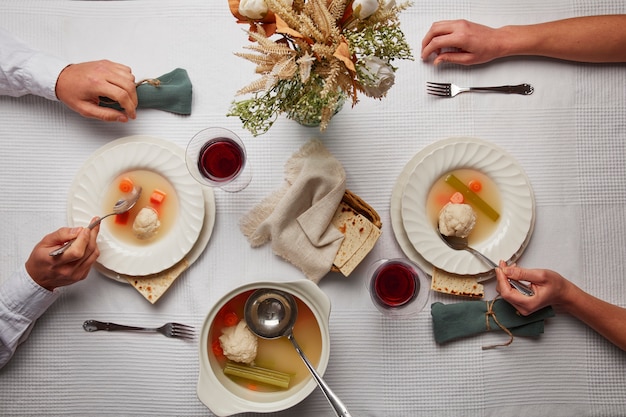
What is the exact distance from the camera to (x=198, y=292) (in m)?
1.24

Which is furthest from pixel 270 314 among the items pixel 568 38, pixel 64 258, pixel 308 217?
pixel 568 38

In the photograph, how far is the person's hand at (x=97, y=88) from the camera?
118cm

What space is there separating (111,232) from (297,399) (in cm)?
61

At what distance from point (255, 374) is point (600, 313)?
87cm

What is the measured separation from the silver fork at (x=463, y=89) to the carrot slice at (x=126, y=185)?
0.80 metres

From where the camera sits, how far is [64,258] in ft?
3.65

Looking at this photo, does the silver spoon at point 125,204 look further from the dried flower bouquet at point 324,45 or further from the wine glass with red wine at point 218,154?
the dried flower bouquet at point 324,45

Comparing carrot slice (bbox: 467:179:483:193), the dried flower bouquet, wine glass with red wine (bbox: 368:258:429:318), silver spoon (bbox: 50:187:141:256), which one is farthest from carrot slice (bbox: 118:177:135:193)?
carrot slice (bbox: 467:179:483:193)

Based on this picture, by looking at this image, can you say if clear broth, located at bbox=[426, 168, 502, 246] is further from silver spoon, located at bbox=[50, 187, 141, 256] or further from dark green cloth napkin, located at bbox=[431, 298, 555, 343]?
silver spoon, located at bbox=[50, 187, 141, 256]

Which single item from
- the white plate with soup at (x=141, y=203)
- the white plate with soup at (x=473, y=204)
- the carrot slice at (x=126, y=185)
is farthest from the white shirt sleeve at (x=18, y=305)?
the white plate with soup at (x=473, y=204)

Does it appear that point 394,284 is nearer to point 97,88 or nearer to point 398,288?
point 398,288

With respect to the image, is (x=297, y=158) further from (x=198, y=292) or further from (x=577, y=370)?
(x=577, y=370)

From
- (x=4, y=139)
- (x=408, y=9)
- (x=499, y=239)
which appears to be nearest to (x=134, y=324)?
(x=4, y=139)

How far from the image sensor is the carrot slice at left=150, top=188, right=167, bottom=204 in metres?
1.22
